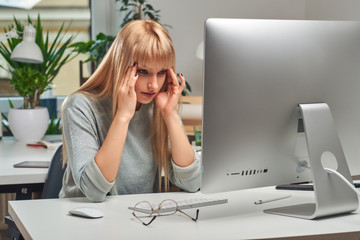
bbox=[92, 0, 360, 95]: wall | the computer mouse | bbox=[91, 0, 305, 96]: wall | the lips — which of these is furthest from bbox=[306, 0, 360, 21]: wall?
the computer mouse

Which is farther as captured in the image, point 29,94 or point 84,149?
point 29,94

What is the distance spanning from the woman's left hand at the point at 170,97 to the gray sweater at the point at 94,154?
0.10m

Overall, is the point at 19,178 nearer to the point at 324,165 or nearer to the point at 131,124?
the point at 131,124

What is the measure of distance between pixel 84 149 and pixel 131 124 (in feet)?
0.82

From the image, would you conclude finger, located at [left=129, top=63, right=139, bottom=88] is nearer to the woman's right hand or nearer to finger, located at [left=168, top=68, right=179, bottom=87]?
the woman's right hand

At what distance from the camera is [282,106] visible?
1.42 metres

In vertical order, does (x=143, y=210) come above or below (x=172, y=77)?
below

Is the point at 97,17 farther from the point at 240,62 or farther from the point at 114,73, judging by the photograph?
the point at 240,62

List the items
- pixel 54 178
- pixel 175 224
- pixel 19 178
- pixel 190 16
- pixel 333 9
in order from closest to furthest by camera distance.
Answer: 1. pixel 175 224
2. pixel 54 178
3. pixel 19 178
4. pixel 333 9
5. pixel 190 16

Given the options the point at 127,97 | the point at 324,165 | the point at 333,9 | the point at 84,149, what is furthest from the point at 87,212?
the point at 333,9

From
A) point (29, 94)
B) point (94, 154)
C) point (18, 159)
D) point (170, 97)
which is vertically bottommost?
point (18, 159)

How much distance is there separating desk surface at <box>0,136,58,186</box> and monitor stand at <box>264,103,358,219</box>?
105cm

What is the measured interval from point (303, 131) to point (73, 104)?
670mm

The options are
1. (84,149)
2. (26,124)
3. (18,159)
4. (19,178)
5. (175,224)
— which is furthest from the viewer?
(26,124)
